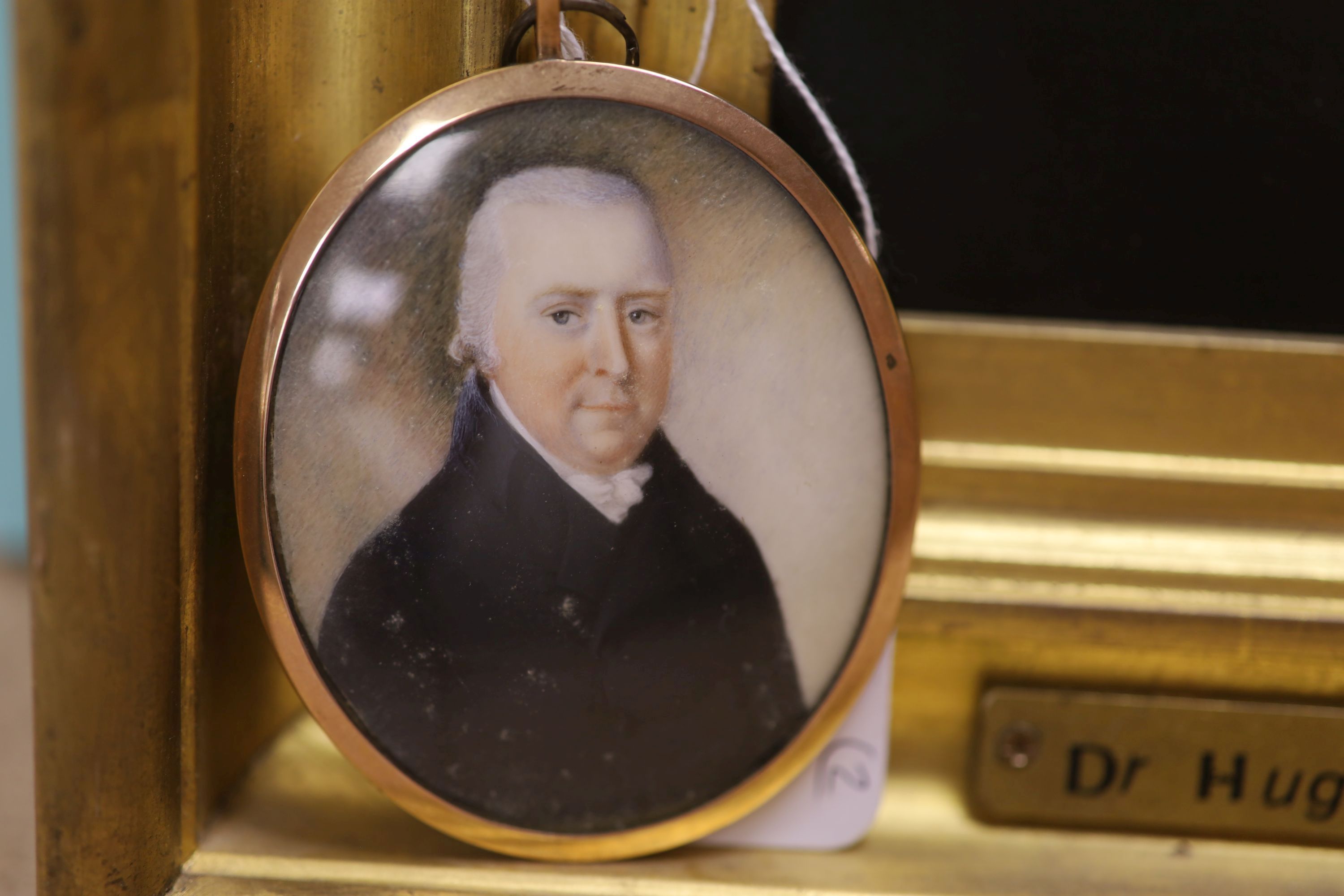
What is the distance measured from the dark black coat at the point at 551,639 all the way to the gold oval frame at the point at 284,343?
0.01 m

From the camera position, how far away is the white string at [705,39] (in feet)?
1.65

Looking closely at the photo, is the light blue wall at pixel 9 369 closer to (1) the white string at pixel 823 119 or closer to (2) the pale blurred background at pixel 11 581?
(2) the pale blurred background at pixel 11 581

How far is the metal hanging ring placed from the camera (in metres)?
0.45

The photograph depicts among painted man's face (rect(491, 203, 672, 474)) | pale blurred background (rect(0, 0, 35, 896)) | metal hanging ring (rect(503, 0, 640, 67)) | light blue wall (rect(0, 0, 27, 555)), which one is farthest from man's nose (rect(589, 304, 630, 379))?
light blue wall (rect(0, 0, 27, 555))

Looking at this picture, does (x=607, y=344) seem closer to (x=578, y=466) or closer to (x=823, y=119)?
(x=578, y=466)

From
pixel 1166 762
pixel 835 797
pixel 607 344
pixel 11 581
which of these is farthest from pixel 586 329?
pixel 11 581

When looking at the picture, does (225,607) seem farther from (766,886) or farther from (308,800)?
(766,886)

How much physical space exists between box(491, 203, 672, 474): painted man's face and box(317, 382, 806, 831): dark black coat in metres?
0.01

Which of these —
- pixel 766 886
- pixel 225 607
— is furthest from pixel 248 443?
pixel 766 886

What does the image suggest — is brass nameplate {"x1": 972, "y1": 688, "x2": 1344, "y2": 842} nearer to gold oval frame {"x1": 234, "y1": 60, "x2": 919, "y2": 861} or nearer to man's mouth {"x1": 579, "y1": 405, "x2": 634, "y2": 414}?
gold oval frame {"x1": 234, "y1": 60, "x2": 919, "y2": 861}

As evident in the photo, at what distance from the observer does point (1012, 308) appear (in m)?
0.56

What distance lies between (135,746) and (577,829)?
0.63 feet

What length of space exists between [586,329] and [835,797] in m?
0.26

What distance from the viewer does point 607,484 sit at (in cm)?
45
